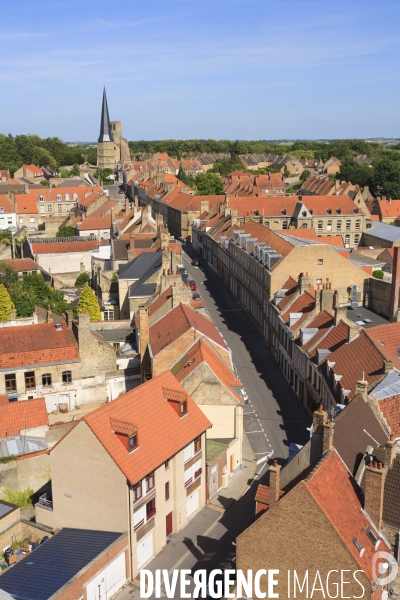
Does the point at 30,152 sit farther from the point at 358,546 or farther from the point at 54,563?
the point at 358,546

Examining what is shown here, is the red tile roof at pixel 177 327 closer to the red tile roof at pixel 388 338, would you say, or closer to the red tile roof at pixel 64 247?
the red tile roof at pixel 388 338

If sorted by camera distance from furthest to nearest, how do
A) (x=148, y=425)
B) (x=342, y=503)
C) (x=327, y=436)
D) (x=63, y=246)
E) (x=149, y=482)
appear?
(x=63, y=246), (x=148, y=425), (x=149, y=482), (x=327, y=436), (x=342, y=503)

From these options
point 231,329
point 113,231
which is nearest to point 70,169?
point 113,231

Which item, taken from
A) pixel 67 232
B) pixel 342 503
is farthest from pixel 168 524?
pixel 67 232

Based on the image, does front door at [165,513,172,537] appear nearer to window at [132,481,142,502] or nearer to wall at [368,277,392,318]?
window at [132,481,142,502]

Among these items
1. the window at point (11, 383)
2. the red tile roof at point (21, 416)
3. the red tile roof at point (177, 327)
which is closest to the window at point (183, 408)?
the red tile roof at point (177, 327)

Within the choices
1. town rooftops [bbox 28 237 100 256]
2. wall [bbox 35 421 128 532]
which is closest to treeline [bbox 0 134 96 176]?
town rooftops [bbox 28 237 100 256]
